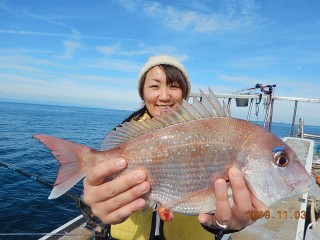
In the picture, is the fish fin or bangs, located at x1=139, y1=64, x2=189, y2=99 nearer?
the fish fin

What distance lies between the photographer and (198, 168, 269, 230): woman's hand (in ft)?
5.39

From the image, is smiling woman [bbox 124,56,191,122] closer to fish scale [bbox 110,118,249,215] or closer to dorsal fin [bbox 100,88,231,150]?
dorsal fin [bbox 100,88,231,150]

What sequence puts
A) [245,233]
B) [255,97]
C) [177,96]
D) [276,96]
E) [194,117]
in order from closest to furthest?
[194,117], [177,96], [245,233], [255,97], [276,96]

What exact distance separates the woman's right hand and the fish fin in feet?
0.44

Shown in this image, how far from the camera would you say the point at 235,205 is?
179 centimetres

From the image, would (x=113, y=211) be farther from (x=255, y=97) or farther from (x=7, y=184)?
(x=7, y=184)

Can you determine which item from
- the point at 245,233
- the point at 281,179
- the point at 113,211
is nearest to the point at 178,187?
the point at 113,211

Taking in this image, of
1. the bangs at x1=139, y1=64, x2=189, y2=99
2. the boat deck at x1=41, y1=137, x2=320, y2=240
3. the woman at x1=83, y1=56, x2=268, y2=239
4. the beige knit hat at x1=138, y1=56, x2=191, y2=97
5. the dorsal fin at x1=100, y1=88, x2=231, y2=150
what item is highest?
the beige knit hat at x1=138, y1=56, x2=191, y2=97

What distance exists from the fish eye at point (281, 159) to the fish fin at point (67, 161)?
76.1 inches

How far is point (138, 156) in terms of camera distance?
6.16 feet

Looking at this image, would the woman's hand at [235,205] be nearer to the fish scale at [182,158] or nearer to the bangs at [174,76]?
the fish scale at [182,158]

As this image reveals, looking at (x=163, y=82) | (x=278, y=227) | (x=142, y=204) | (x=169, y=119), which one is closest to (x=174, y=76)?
(x=163, y=82)

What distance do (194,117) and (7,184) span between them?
51.7ft

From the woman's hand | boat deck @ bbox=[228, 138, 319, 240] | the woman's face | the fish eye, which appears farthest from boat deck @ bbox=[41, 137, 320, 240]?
the woman's face
